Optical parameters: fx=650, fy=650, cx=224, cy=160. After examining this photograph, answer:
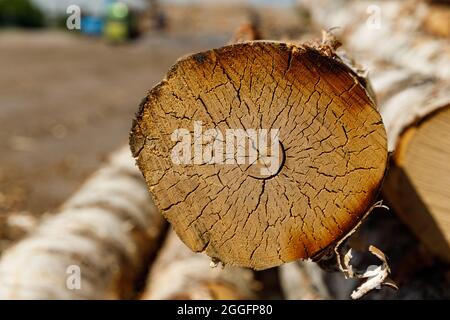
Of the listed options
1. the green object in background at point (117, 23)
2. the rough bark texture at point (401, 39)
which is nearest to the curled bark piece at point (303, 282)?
the rough bark texture at point (401, 39)

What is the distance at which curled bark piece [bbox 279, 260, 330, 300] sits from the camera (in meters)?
3.30

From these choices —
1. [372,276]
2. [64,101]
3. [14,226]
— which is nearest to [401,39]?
[372,276]

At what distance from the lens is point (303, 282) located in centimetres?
351

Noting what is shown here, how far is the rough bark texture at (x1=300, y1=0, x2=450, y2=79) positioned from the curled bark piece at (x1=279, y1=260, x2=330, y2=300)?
4.04ft

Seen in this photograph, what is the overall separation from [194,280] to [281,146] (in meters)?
1.28

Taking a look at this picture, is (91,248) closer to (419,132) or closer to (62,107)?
(419,132)

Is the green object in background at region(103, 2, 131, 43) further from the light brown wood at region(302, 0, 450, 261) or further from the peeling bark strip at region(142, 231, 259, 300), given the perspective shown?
the peeling bark strip at region(142, 231, 259, 300)

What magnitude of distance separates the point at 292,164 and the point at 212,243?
0.40 meters

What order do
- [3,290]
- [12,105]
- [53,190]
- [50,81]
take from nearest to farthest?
[3,290], [53,190], [12,105], [50,81]

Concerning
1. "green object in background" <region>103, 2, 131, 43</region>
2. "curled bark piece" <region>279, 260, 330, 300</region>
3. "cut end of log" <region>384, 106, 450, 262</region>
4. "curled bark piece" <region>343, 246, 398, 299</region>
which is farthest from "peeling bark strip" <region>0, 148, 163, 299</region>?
"green object in background" <region>103, 2, 131, 43</region>

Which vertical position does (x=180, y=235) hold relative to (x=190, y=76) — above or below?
below

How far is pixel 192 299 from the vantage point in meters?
3.03

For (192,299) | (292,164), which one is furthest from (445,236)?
(192,299)
